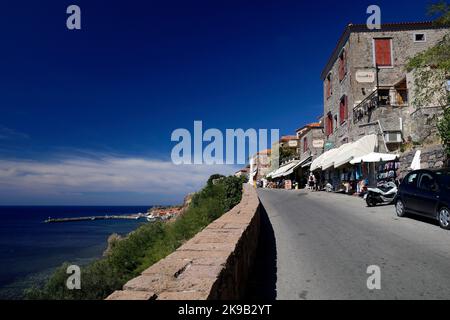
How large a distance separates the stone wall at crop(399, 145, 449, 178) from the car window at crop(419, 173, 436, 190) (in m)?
4.62

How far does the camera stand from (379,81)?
24.1 metres

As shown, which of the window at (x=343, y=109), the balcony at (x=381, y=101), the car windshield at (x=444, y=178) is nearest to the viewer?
the car windshield at (x=444, y=178)

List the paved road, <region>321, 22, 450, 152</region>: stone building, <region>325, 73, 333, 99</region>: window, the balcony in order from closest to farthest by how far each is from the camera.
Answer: the paved road → <region>321, 22, 450, 152</region>: stone building → the balcony → <region>325, 73, 333, 99</region>: window

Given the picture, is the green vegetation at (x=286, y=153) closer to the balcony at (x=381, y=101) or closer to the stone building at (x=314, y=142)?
the stone building at (x=314, y=142)

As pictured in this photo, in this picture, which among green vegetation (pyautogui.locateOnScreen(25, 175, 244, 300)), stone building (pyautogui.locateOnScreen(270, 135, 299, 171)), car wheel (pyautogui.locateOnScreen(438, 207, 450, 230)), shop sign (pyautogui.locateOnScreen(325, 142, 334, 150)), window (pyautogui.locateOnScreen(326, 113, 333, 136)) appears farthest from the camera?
stone building (pyautogui.locateOnScreen(270, 135, 299, 171))

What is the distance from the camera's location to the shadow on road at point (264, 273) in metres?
4.49

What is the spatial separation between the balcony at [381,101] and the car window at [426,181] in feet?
38.8

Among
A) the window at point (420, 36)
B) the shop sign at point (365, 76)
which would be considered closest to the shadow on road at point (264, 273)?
the shop sign at point (365, 76)

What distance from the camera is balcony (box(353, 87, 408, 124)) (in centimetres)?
2097

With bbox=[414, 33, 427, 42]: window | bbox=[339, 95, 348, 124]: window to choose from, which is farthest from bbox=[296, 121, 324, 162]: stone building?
bbox=[414, 33, 427, 42]: window

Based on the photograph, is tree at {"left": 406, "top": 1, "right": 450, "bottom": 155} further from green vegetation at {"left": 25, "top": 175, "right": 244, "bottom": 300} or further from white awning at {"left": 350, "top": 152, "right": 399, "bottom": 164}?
green vegetation at {"left": 25, "top": 175, "right": 244, "bottom": 300}

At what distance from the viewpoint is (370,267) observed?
5.34 metres

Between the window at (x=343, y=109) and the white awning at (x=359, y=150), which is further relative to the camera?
the window at (x=343, y=109)

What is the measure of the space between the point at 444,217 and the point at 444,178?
116 centimetres
